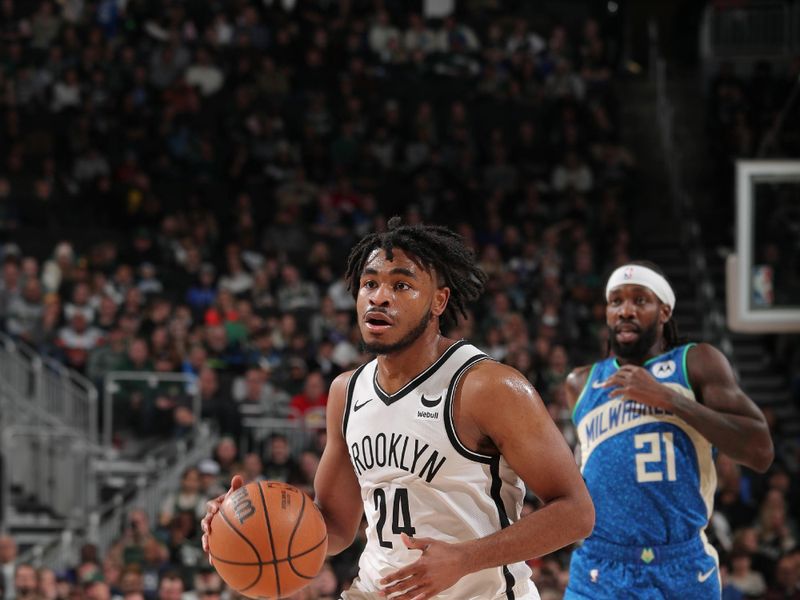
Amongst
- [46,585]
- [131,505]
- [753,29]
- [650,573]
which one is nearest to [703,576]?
[650,573]

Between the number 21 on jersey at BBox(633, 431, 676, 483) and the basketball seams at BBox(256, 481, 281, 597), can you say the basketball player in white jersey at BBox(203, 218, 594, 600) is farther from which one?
the number 21 on jersey at BBox(633, 431, 676, 483)

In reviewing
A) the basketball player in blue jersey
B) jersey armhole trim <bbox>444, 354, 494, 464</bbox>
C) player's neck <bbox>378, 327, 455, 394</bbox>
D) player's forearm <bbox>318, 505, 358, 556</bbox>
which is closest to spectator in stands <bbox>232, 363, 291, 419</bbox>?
the basketball player in blue jersey

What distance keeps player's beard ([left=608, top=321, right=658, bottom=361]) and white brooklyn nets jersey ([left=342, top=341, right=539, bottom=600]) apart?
4.75 feet

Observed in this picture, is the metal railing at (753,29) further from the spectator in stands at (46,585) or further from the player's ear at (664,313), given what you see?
the player's ear at (664,313)

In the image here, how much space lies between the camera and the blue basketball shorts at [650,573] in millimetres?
5184

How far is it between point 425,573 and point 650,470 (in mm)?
1918

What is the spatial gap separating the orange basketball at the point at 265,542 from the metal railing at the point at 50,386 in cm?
837

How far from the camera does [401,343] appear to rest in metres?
4.19

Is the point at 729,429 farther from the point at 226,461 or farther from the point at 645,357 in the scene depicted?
the point at 226,461

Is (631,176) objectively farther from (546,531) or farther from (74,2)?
(546,531)

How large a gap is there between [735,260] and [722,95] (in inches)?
350

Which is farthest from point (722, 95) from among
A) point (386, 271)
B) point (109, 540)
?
point (386, 271)

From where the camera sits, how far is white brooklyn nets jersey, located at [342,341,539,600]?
4102 millimetres

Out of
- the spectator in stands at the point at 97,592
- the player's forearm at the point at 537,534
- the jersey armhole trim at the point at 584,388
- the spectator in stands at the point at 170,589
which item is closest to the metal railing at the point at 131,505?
the spectator in stands at the point at 97,592
